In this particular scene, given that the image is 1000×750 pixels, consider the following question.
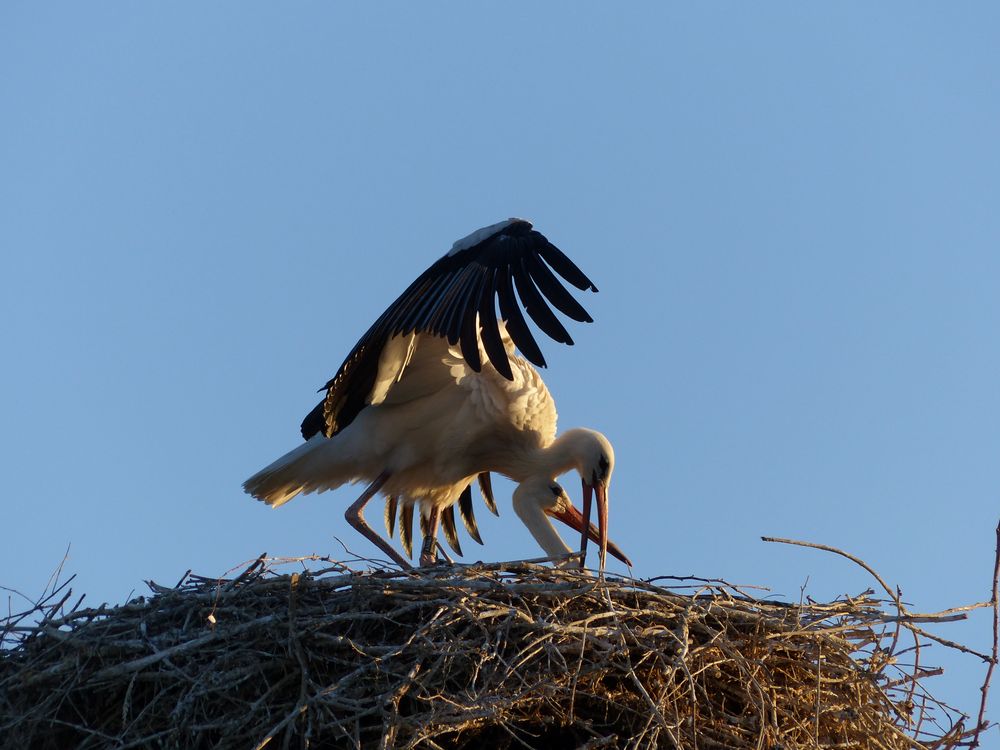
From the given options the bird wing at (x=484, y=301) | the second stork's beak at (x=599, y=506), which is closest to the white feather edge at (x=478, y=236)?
the bird wing at (x=484, y=301)

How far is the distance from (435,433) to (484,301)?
1183 millimetres

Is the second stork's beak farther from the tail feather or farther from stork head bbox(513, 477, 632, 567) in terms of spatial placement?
the tail feather

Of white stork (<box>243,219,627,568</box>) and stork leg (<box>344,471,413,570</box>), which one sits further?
stork leg (<box>344,471,413,570</box>)

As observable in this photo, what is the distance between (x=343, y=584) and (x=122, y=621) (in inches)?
31.0

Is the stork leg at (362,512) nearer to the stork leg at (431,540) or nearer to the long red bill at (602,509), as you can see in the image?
the stork leg at (431,540)

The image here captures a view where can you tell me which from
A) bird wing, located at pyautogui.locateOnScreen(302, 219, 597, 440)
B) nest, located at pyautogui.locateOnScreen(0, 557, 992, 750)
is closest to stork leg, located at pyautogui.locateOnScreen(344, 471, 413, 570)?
bird wing, located at pyautogui.locateOnScreen(302, 219, 597, 440)

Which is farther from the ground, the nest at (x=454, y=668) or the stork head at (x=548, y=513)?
the stork head at (x=548, y=513)

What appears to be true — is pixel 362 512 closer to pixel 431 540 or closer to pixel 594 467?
pixel 431 540

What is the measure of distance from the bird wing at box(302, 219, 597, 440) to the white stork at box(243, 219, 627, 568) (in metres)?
0.01

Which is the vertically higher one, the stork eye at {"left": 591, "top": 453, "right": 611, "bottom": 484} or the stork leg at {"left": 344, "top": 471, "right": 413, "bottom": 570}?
the stork eye at {"left": 591, "top": 453, "right": 611, "bottom": 484}

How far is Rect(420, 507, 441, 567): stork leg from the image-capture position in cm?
684

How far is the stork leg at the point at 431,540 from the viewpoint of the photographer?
6.84 metres

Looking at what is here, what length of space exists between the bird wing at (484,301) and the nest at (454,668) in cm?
112

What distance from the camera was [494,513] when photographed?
824 centimetres
